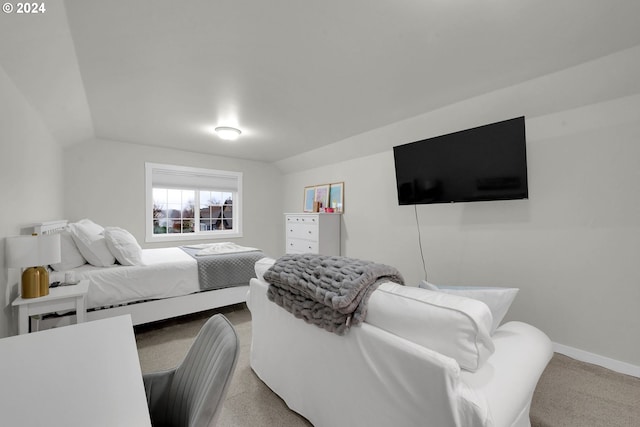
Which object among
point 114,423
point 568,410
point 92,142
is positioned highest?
point 92,142

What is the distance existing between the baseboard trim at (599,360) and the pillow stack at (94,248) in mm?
3973

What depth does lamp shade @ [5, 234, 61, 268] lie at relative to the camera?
169 cm

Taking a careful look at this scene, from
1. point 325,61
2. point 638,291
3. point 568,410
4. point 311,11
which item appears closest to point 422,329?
point 568,410

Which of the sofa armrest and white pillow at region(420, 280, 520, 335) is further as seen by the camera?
white pillow at region(420, 280, 520, 335)

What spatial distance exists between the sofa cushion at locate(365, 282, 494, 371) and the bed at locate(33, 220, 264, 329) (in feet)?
7.67

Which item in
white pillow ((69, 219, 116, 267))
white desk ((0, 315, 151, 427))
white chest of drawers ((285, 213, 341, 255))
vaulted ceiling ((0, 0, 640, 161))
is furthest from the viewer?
white chest of drawers ((285, 213, 341, 255))

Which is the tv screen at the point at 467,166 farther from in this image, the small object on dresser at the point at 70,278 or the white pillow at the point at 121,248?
the small object on dresser at the point at 70,278

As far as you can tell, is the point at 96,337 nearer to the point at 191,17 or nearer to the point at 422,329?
the point at 422,329

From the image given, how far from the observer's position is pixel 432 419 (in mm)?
905

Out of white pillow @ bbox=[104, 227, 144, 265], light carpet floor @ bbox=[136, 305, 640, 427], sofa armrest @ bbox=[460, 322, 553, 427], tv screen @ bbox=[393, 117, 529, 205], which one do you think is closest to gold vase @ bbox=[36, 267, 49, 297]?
white pillow @ bbox=[104, 227, 144, 265]

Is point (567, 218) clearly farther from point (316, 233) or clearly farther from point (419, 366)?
point (316, 233)

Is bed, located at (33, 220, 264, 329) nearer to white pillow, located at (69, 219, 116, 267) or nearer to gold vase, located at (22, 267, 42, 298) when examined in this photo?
white pillow, located at (69, 219, 116, 267)

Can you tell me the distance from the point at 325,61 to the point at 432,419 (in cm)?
220

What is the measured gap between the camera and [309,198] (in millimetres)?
5219
